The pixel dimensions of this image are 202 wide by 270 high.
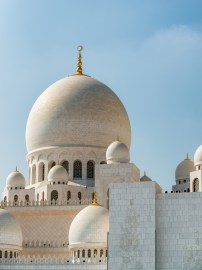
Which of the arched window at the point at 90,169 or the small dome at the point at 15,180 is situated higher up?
the arched window at the point at 90,169

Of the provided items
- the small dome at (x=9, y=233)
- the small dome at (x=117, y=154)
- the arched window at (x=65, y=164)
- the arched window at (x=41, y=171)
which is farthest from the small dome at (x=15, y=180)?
the small dome at (x=9, y=233)

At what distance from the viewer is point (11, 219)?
33.1m

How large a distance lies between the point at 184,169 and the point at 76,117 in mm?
6177

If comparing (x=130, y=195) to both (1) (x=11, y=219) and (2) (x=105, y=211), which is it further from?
→ (1) (x=11, y=219)

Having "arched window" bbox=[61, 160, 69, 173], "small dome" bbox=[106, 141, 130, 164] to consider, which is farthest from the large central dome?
"small dome" bbox=[106, 141, 130, 164]

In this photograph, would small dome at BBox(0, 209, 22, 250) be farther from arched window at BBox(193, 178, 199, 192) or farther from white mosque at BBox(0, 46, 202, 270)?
arched window at BBox(193, 178, 199, 192)

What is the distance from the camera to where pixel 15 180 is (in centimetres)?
3856

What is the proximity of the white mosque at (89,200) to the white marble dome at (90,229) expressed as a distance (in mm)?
41

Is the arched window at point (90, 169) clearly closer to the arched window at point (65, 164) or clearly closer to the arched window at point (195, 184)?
the arched window at point (65, 164)

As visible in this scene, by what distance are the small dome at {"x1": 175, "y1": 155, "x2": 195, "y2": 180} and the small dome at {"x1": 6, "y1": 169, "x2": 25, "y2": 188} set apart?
8.01 meters

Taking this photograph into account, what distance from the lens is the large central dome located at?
128ft

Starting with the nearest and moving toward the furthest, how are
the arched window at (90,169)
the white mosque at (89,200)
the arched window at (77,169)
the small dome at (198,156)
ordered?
the white mosque at (89,200)
the small dome at (198,156)
the arched window at (77,169)
the arched window at (90,169)

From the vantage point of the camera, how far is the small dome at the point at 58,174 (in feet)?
121

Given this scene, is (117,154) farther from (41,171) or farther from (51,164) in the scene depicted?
(41,171)
